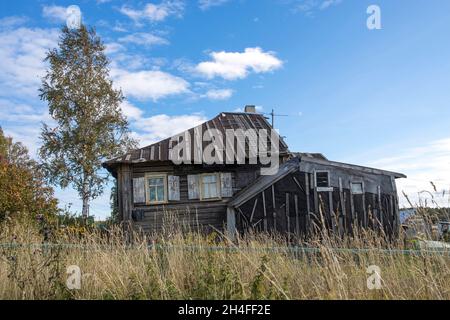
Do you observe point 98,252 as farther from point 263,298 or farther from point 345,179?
point 345,179

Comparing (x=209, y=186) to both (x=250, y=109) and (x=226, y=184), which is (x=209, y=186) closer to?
(x=226, y=184)

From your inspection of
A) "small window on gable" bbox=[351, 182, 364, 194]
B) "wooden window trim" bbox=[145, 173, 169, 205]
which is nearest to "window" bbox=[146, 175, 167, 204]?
"wooden window trim" bbox=[145, 173, 169, 205]

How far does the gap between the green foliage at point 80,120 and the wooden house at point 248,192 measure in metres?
2.06

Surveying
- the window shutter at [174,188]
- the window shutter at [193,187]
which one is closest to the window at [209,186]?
the window shutter at [193,187]

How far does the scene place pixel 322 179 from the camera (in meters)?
17.3

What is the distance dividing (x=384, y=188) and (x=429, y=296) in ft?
47.5

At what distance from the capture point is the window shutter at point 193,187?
763 inches

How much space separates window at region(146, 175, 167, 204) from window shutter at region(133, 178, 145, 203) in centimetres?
27

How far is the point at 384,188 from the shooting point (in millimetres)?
17531

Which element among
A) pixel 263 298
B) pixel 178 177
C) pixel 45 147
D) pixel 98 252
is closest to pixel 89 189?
pixel 45 147

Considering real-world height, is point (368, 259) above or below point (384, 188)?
below

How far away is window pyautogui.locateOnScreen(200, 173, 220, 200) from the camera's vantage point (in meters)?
19.5

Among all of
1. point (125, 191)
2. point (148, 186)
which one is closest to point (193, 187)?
point (148, 186)

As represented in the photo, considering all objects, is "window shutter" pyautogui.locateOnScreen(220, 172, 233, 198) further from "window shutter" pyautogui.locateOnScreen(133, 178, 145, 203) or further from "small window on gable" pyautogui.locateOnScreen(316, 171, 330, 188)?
"small window on gable" pyautogui.locateOnScreen(316, 171, 330, 188)
